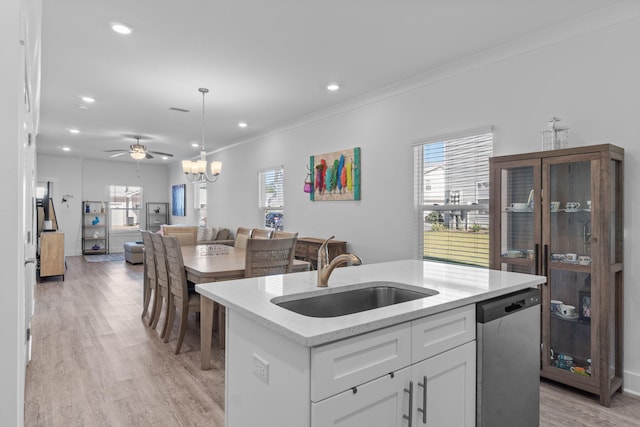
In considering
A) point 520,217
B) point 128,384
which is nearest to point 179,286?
point 128,384

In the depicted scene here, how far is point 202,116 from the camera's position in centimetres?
576

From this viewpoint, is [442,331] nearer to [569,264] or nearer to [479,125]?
[569,264]

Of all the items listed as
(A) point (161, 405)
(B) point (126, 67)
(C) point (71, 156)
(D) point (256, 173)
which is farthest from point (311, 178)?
(C) point (71, 156)

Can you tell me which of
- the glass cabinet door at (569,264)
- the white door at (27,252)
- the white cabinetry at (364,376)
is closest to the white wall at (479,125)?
the glass cabinet door at (569,264)

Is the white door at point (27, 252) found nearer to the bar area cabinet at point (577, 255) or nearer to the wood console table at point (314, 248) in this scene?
the wood console table at point (314, 248)

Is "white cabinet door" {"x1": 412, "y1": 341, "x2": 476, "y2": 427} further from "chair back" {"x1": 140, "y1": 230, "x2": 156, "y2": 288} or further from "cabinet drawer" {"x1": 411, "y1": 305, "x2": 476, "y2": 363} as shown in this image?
"chair back" {"x1": 140, "y1": 230, "x2": 156, "y2": 288}

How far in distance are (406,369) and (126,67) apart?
3.90 metres

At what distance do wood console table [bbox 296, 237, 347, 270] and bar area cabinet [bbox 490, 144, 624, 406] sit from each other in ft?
7.55

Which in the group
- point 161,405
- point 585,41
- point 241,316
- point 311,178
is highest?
point 585,41

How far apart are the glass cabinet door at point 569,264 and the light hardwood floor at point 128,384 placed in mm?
299

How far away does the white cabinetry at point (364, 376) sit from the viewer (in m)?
1.16

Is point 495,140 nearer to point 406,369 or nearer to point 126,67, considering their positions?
point 406,369

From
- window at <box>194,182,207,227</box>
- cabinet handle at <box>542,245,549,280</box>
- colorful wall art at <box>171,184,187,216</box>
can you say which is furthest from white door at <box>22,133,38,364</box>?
colorful wall art at <box>171,184,187,216</box>

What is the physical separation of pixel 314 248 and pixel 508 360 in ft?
11.0
